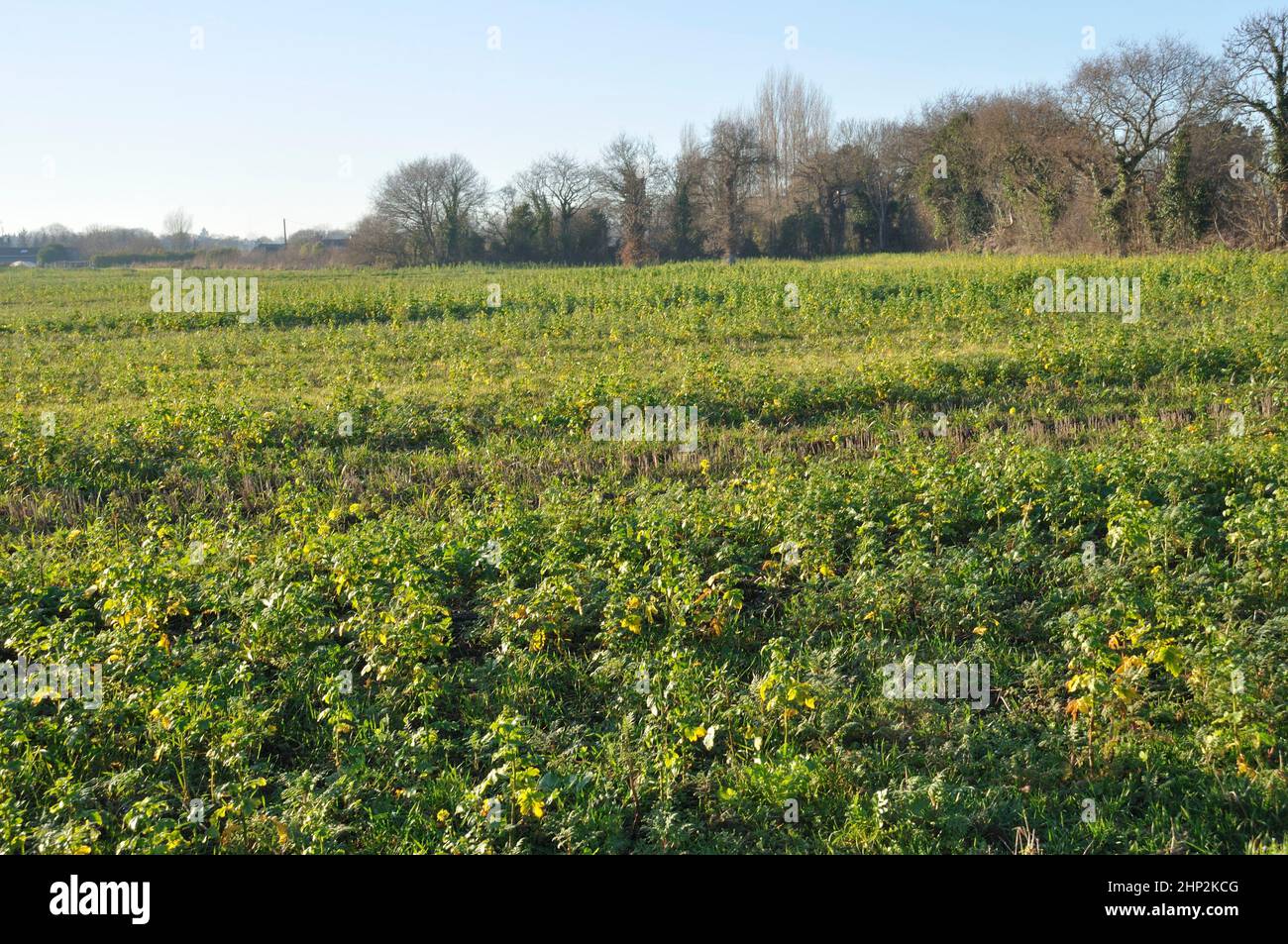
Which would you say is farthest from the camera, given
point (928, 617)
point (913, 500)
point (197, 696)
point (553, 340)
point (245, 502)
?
point (553, 340)

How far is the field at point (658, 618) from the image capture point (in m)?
4.16

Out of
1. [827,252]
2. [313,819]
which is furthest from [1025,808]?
[827,252]

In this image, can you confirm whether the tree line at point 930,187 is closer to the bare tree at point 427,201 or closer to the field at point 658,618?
the bare tree at point 427,201

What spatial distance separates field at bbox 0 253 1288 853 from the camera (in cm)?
416

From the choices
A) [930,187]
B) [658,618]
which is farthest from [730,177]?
[658,618]

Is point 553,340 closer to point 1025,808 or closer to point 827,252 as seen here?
point 1025,808

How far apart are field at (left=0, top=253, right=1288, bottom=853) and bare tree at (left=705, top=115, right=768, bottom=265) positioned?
39873 mm

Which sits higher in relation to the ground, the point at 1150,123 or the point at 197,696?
the point at 1150,123

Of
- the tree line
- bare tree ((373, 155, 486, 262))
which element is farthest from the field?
bare tree ((373, 155, 486, 262))

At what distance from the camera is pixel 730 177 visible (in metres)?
50.7

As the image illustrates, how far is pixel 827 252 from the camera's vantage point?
50.5 m

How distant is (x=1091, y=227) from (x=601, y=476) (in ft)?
110

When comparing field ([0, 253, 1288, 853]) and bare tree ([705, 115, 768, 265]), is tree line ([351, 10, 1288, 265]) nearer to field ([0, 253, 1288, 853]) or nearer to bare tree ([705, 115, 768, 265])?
bare tree ([705, 115, 768, 265])

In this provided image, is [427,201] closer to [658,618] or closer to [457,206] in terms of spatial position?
[457,206]
